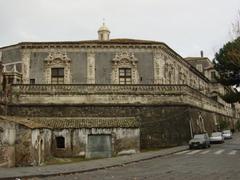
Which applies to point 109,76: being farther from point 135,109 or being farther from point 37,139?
point 37,139

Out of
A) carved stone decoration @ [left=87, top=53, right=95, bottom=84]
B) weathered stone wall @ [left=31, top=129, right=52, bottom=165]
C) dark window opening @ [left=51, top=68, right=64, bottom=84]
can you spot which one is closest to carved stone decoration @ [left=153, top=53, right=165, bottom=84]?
carved stone decoration @ [left=87, top=53, right=95, bottom=84]

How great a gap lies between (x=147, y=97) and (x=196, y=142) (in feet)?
18.2

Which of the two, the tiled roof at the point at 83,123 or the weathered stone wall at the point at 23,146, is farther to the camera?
the tiled roof at the point at 83,123

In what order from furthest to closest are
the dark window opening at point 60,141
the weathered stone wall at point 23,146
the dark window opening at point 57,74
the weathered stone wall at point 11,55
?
the weathered stone wall at point 11,55 → the dark window opening at point 57,74 → the dark window opening at point 60,141 → the weathered stone wall at point 23,146

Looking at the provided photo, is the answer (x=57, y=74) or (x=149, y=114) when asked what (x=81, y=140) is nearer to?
(x=149, y=114)

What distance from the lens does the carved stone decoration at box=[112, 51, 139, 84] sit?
35.9 metres

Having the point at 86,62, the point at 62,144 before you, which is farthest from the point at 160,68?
the point at 62,144

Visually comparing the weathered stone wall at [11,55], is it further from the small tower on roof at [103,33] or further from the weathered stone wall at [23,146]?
the weathered stone wall at [23,146]

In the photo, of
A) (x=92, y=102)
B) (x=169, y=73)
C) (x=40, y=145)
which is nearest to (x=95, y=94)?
(x=92, y=102)

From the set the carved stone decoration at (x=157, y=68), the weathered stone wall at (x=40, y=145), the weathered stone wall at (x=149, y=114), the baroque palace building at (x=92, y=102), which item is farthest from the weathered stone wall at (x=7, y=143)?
the carved stone decoration at (x=157, y=68)

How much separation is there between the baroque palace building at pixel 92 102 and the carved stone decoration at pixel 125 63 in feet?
0.33

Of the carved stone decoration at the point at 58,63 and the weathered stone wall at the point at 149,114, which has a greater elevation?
the carved stone decoration at the point at 58,63

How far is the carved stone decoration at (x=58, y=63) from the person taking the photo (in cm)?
3547

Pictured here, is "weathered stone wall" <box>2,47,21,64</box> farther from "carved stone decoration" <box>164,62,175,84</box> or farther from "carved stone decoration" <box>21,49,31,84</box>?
"carved stone decoration" <box>164,62,175,84</box>
